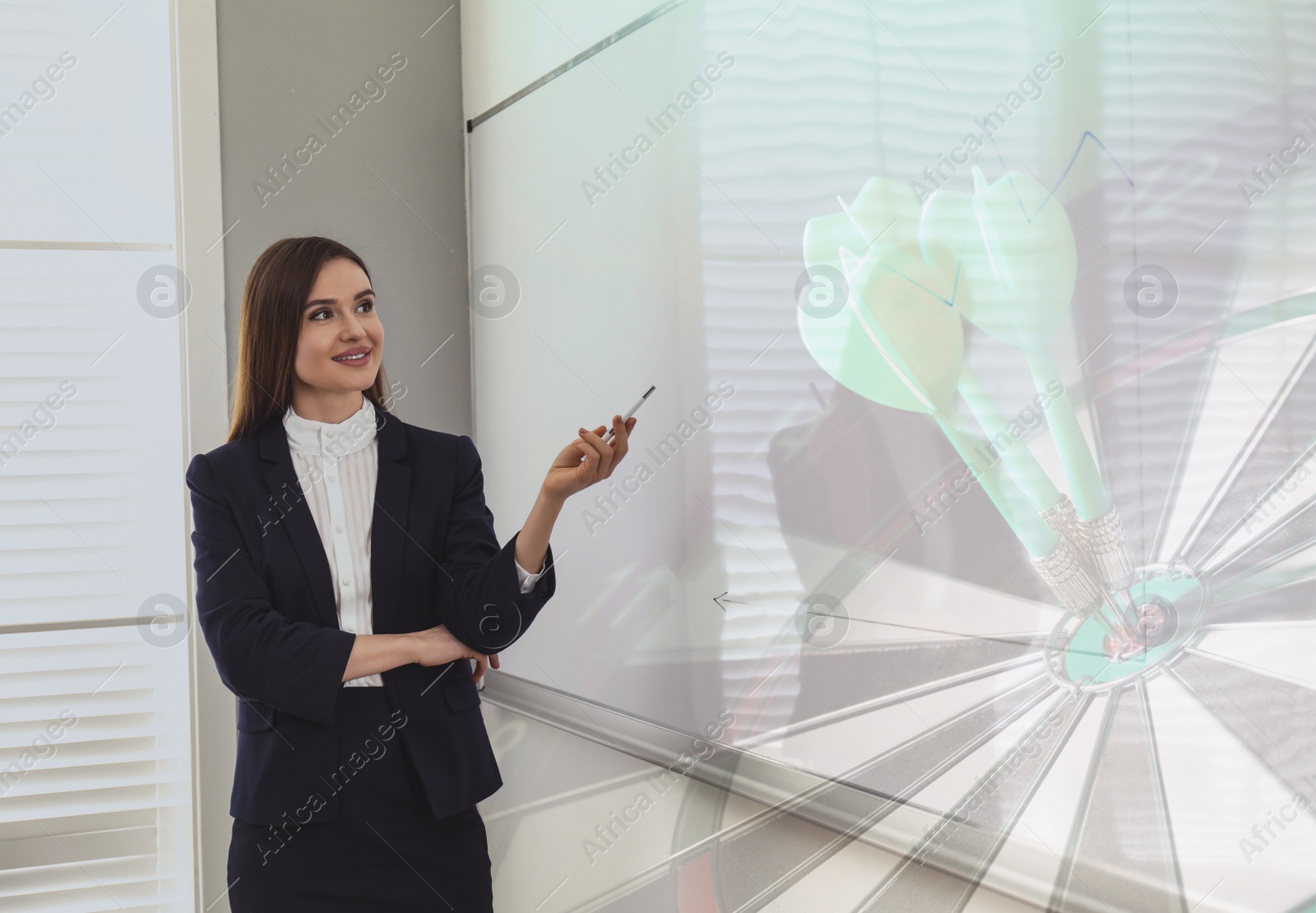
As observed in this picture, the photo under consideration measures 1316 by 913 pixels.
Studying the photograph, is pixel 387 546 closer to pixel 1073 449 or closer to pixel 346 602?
pixel 346 602

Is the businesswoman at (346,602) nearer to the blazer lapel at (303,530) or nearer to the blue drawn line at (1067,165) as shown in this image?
the blazer lapel at (303,530)

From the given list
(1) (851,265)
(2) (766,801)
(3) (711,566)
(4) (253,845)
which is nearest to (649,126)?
(1) (851,265)

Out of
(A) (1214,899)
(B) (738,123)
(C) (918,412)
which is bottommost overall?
(A) (1214,899)

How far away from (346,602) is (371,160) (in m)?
1.34

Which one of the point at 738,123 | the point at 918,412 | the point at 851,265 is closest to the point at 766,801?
the point at 918,412

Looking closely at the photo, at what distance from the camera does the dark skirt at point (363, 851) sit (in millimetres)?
1289

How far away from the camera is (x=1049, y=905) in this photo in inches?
37.3

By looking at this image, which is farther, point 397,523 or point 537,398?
point 537,398

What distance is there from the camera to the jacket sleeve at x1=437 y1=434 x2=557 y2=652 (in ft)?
4.31

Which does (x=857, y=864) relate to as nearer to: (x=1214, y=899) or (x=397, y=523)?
(x=1214, y=899)

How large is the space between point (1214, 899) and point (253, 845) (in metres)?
1.08

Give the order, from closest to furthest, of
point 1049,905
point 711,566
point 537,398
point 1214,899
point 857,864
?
point 1214,899 < point 1049,905 < point 857,864 < point 711,566 < point 537,398

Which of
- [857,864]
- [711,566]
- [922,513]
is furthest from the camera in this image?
[711,566]

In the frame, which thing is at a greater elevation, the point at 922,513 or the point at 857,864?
the point at 922,513
